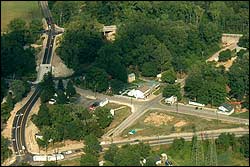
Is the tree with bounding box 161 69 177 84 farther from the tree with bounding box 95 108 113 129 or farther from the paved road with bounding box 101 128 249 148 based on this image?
the paved road with bounding box 101 128 249 148

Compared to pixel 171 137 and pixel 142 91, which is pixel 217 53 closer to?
A: pixel 142 91

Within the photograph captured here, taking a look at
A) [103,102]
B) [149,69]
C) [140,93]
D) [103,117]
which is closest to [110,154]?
[103,117]

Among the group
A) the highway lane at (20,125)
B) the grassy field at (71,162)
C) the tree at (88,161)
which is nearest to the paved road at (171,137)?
the grassy field at (71,162)

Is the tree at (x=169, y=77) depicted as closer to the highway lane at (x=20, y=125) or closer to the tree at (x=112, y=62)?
the tree at (x=112, y=62)

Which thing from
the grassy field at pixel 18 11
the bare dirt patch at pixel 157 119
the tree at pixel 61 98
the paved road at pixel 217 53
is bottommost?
the bare dirt patch at pixel 157 119

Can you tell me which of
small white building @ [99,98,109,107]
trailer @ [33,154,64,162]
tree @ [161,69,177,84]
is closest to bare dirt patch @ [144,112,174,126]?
small white building @ [99,98,109,107]

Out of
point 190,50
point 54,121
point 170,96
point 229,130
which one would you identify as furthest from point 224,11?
point 54,121
